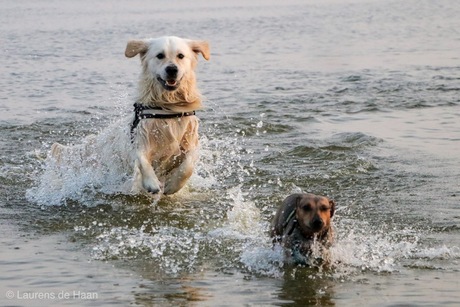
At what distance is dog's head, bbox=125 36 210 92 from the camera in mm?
7938

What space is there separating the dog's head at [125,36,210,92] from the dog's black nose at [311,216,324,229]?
2.37m

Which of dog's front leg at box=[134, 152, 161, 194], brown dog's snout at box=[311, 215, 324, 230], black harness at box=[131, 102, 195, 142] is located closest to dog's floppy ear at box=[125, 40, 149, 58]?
black harness at box=[131, 102, 195, 142]

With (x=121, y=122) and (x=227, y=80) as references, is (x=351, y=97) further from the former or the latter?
(x=121, y=122)

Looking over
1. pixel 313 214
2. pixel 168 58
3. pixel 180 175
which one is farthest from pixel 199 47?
pixel 313 214

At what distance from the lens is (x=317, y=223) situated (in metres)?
6.11

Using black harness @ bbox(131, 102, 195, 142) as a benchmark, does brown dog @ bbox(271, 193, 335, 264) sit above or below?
below

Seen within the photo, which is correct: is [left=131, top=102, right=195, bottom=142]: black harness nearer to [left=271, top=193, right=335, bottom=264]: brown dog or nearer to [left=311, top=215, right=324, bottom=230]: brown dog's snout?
[left=271, top=193, right=335, bottom=264]: brown dog

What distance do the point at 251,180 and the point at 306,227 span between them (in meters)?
3.08

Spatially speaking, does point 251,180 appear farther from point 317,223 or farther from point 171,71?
point 317,223

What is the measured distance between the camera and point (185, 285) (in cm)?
604

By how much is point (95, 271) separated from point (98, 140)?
293 cm

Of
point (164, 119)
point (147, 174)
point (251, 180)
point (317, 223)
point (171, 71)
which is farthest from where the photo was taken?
point (251, 180)

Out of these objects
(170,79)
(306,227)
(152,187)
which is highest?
(170,79)

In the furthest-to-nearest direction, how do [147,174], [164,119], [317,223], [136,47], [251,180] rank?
1. [251,180]
2. [164,119]
3. [136,47]
4. [147,174]
5. [317,223]
